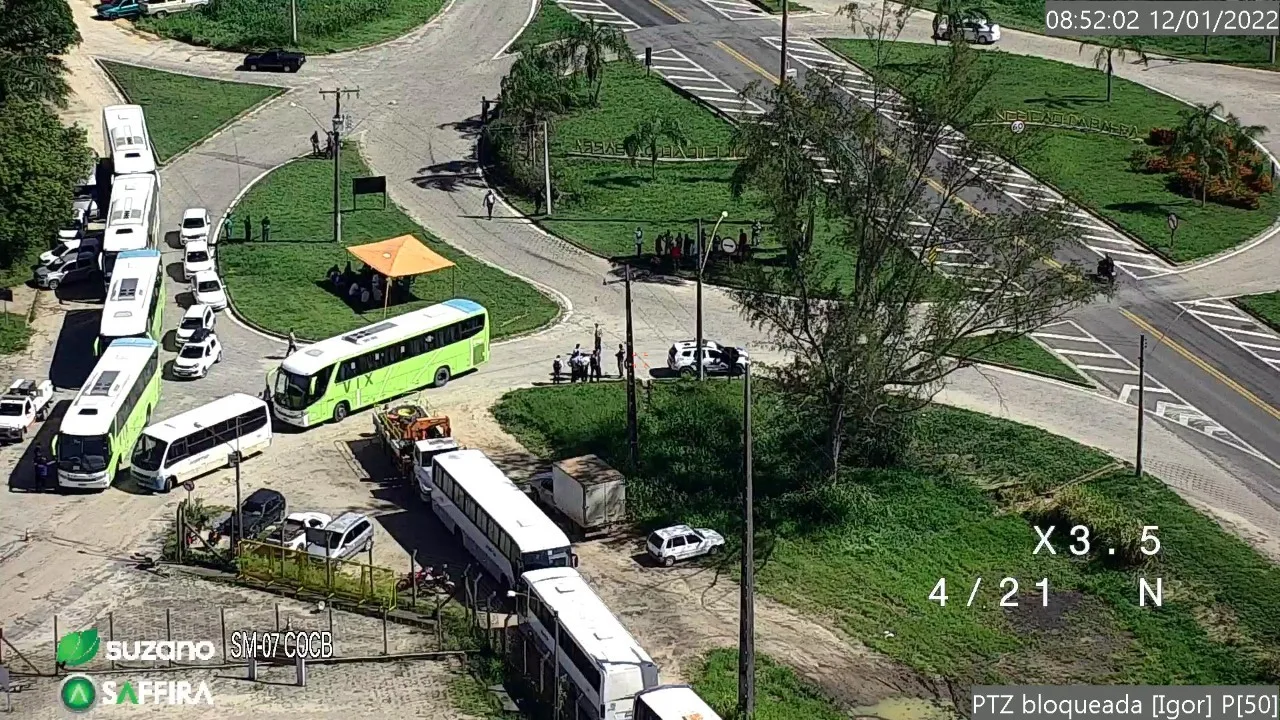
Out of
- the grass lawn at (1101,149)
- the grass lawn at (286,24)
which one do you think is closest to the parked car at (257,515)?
the grass lawn at (1101,149)

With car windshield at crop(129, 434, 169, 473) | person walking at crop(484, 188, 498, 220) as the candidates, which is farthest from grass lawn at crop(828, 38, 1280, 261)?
car windshield at crop(129, 434, 169, 473)

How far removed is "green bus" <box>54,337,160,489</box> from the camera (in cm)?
6900

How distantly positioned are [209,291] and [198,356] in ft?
25.5

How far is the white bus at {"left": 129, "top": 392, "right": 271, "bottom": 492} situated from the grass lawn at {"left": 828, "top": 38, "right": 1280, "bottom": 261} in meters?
35.6

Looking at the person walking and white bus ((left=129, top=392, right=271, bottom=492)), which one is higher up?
the person walking

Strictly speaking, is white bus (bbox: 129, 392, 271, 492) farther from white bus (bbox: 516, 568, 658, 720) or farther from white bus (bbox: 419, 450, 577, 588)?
white bus (bbox: 516, 568, 658, 720)

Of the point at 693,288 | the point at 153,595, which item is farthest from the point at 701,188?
the point at 153,595

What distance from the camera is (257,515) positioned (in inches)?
2621

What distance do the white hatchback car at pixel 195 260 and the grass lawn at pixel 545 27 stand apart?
34564mm

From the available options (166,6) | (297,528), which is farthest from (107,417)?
(166,6)

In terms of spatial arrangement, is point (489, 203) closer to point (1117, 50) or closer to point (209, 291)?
point (209, 291)

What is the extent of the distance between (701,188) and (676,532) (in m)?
40.0

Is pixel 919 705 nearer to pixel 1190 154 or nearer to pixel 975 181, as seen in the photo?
pixel 975 181

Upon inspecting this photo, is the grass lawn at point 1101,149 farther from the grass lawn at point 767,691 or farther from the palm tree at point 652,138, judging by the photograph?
the grass lawn at point 767,691
